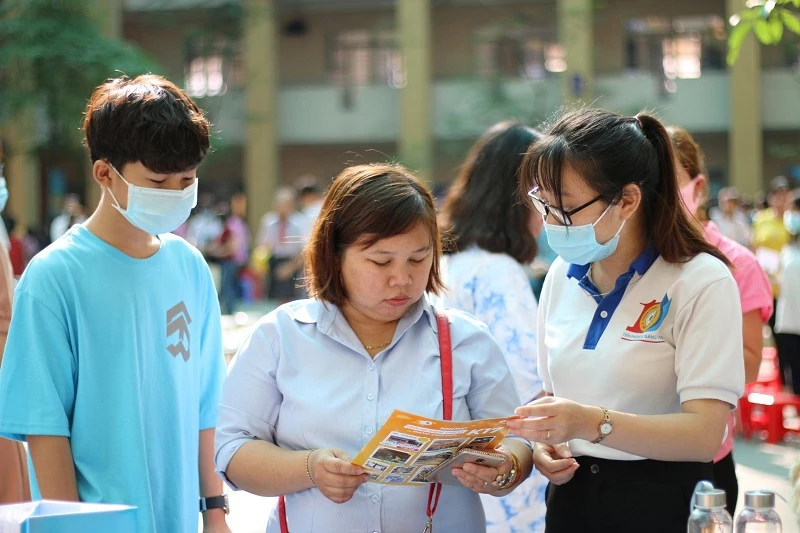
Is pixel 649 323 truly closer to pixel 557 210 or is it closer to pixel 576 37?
pixel 557 210

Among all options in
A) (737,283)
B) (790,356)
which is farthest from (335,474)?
(790,356)

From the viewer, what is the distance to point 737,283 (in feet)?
11.9

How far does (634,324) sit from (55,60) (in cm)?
1949

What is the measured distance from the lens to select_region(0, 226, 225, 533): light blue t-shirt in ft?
8.88

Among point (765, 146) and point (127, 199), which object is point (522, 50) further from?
point (127, 199)

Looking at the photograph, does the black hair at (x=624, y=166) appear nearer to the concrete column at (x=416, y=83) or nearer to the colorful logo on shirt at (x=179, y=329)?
the colorful logo on shirt at (x=179, y=329)

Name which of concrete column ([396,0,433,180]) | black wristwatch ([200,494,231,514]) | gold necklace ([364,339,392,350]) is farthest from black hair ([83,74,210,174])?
concrete column ([396,0,433,180])

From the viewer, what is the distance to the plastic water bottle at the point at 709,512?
2166 millimetres

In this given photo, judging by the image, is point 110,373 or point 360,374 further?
point 110,373

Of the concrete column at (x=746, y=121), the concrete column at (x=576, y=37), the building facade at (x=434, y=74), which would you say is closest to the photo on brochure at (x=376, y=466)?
the building facade at (x=434, y=74)

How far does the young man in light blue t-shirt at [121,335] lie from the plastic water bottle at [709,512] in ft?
4.47

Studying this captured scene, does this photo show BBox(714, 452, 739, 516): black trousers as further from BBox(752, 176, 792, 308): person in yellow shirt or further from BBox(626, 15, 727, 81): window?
BBox(626, 15, 727, 81): window

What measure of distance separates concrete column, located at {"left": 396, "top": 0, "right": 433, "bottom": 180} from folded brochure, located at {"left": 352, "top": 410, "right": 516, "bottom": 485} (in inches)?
897

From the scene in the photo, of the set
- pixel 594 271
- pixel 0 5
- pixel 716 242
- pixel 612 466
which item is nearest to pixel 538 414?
pixel 612 466
